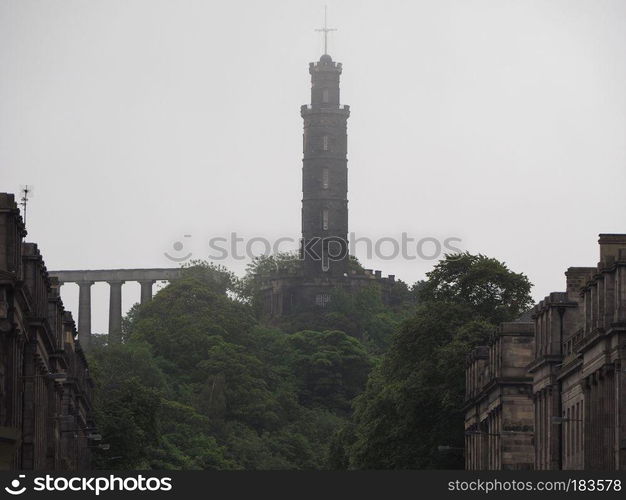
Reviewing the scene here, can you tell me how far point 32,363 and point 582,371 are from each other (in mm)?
17801

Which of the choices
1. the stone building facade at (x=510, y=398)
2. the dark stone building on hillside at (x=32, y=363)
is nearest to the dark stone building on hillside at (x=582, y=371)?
the stone building facade at (x=510, y=398)

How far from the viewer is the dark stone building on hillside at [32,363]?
91750 mm

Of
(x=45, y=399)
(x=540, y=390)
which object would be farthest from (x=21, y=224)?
(x=540, y=390)

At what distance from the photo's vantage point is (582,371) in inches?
4038

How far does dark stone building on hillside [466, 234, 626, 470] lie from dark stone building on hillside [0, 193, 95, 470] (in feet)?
53.5

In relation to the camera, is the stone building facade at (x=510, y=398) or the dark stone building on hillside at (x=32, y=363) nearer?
the dark stone building on hillside at (x=32, y=363)

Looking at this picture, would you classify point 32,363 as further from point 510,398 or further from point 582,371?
point 510,398

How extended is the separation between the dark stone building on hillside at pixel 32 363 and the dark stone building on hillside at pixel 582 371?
16.3m

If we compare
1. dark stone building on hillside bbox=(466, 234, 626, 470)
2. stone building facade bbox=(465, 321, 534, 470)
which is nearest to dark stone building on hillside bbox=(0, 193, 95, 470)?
stone building facade bbox=(465, 321, 534, 470)

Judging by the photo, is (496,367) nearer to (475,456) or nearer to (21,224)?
(475,456)

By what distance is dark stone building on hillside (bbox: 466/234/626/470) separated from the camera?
9519 cm

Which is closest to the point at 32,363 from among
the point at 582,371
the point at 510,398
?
the point at 582,371

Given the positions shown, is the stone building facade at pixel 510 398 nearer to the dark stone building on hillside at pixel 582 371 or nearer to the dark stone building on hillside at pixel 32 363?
the dark stone building on hillside at pixel 582 371

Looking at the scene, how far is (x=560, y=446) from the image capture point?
356ft
